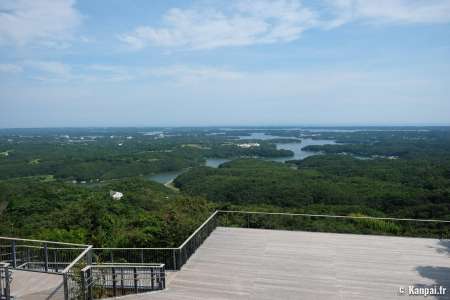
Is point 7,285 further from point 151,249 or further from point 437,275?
point 437,275

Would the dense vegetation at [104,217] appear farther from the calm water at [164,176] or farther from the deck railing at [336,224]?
the calm water at [164,176]

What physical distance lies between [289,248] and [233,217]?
3147 mm

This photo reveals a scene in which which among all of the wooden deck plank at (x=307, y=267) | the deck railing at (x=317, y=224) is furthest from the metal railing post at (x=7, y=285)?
the deck railing at (x=317, y=224)

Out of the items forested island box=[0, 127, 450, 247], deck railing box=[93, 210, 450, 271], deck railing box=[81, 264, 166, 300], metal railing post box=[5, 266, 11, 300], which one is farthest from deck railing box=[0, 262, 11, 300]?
forested island box=[0, 127, 450, 247]

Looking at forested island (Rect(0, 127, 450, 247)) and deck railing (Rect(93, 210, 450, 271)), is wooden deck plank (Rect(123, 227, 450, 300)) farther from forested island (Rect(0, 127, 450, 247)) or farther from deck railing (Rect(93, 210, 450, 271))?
forested island (Rect(0, 127, 450, 247))

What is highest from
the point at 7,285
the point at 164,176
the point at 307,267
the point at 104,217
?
the point at 7,285

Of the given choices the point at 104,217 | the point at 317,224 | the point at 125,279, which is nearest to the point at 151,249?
the point at 125,279

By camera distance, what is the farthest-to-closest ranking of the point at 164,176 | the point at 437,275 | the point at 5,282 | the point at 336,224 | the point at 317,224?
the point at 164,176
the point at 336,224
the point at 317,224
the point at 437,275
the point at 5,282

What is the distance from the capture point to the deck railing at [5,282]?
6.42m

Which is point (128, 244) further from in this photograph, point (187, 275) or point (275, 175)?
point (275, 175)

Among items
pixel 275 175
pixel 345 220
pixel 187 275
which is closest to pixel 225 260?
pixel 187 275

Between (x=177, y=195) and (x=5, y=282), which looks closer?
(x=5, y=282)

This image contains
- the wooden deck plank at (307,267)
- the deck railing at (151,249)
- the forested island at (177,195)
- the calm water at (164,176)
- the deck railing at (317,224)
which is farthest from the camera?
the calm water at (164,176)

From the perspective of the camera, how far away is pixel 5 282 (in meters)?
6.55
